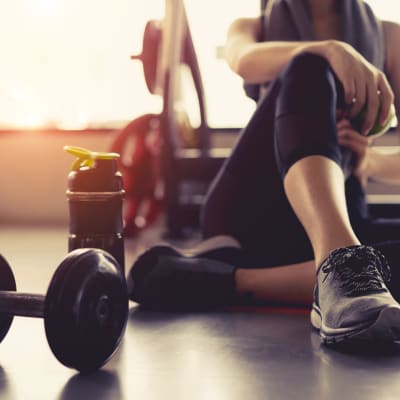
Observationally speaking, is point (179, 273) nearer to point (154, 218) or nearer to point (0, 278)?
point (0, 278)

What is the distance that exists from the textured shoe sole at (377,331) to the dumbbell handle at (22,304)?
1.39 ft

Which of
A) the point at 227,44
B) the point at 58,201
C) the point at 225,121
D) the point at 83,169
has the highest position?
the point at 227,44

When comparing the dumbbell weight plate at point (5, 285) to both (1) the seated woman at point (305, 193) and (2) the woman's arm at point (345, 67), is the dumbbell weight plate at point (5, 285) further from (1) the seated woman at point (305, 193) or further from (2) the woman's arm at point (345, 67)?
(2) the woman's arm at point (345, 67)

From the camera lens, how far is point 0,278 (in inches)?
37.6

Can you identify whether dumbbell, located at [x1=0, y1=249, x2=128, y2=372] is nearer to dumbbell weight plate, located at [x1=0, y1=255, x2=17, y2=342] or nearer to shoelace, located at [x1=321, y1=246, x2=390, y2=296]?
dumbbell weight plate, located at [x1=0, y1=255, x2=17, y2=342]

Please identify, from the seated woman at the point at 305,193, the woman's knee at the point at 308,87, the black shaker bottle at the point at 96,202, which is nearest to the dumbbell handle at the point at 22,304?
the black shaker bottle at the point at 96,202

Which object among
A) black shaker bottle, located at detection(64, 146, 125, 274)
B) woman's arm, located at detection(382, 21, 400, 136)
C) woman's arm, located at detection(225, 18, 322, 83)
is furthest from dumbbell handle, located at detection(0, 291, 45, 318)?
woman's arm, located at detection(382, 21, 400, 136)

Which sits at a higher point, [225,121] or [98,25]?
[98,25]

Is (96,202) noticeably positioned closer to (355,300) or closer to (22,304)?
(22,304)

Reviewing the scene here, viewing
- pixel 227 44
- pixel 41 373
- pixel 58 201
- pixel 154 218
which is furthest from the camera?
pixel 58 201

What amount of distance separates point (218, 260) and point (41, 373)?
1.80 ft

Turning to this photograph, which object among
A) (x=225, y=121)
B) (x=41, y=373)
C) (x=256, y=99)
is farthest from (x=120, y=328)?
(x=225, y=121)

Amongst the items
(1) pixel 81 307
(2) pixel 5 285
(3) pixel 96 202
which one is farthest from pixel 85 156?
(1) pixel 81 307

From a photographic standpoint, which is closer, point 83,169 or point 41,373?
point 41,373
